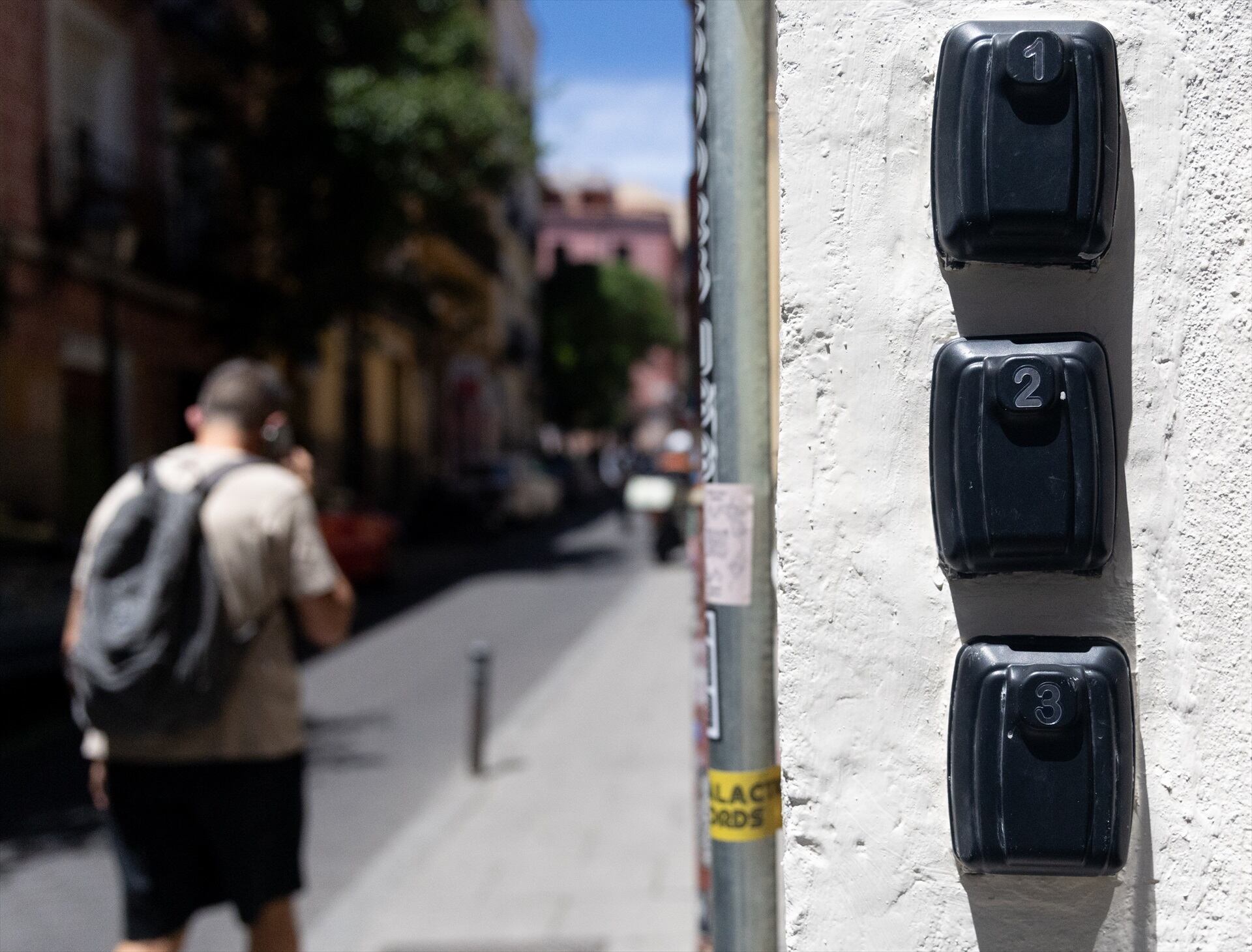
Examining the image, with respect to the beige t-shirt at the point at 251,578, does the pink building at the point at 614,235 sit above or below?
above

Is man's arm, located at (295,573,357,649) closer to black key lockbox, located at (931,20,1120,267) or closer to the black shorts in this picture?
the black shorts

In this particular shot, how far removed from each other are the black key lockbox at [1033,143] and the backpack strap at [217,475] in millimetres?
2294

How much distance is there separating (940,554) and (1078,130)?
510 mm

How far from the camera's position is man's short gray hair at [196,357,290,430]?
11.8 feet

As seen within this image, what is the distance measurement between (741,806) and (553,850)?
4.35 meters

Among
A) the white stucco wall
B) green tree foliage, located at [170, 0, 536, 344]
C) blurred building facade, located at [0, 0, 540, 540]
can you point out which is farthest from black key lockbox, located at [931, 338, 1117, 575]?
green tree foliage, located at [170, 0, 536, 344]

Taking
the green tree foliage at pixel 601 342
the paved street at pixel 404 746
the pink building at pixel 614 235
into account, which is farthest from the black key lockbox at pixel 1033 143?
the pink building at pixel 614 235

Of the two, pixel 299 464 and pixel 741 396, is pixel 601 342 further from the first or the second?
pixel 741 396

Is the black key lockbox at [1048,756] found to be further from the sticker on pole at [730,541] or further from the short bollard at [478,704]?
the short bollard at [478,704]

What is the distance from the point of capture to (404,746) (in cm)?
839

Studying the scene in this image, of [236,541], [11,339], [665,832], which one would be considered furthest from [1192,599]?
[11,339]

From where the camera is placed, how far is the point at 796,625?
1701mm

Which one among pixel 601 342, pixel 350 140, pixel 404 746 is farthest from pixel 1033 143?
pixel 601 342

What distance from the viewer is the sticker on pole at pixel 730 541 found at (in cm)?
183
